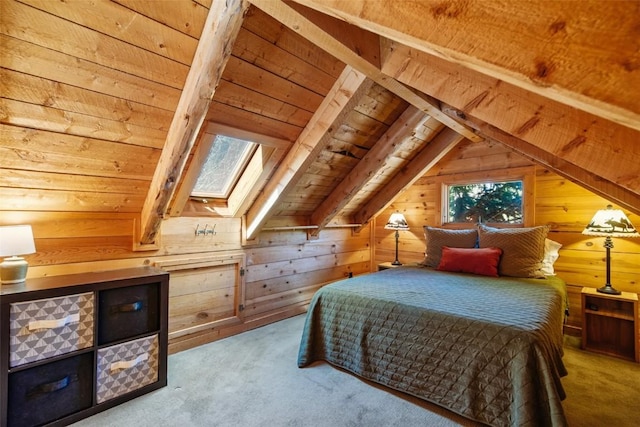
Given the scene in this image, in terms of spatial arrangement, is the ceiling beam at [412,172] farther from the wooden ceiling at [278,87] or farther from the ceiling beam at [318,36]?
the ceiling beam at [318,36]

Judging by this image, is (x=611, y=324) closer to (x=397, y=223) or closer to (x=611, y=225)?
(x=611, y=225)

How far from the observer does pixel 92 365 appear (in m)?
1.83

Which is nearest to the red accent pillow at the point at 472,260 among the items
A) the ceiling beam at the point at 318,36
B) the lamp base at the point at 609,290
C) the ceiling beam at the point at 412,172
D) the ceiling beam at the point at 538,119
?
the lamp base at the point at 609,290

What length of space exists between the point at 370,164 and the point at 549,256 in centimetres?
195

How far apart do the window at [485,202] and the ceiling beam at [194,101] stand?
322 cm

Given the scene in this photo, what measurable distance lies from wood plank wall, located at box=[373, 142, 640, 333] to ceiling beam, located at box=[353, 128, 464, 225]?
251 mm

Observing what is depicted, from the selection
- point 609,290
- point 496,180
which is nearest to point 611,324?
point 609,290

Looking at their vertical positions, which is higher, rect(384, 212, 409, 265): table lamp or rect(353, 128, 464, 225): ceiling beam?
rect(353, 128, 464, 225): ceiling beam

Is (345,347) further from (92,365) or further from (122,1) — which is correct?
(122,1)

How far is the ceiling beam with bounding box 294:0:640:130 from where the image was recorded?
501 mm

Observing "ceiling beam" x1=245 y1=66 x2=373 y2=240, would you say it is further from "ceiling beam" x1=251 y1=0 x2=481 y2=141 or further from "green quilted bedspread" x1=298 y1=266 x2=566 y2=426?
"green quilted bedspread" x1=298 y1=266 x2=566 y2=426

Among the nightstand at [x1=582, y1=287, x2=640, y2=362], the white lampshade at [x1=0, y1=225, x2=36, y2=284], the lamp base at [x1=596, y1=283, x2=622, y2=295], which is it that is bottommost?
the nightstand at [x1=582, y1=287, x2=640, y2=362]

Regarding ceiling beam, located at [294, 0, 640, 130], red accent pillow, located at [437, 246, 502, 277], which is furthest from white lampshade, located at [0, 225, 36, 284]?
red accent pillow, located at [437, 246, 502, 277]

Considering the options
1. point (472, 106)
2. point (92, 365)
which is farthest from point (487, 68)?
point (92, 365)
